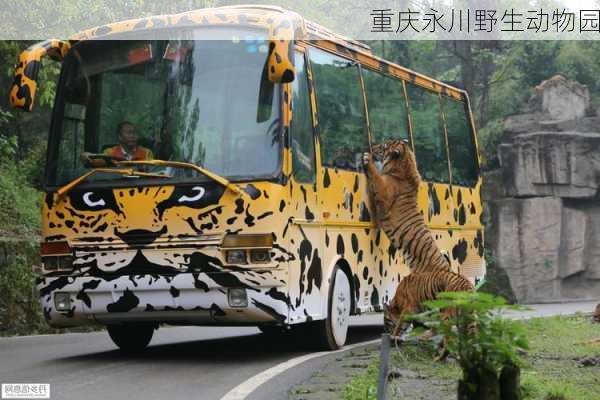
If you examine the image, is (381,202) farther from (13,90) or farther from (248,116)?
(13,90)

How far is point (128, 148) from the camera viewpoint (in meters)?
10.5

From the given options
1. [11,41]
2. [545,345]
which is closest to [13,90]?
[545,345]

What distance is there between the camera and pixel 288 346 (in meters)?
12.4

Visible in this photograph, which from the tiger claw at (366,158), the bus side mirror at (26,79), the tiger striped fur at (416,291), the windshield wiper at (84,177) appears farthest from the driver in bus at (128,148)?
the tiger claw at (366,158)

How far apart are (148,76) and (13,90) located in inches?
49.3

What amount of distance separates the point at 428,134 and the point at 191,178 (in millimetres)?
5711

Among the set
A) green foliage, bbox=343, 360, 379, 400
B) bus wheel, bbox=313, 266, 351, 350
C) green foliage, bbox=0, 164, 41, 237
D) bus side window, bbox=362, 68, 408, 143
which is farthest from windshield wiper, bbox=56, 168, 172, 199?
green foliage, bbox=0, 164, 41, 237

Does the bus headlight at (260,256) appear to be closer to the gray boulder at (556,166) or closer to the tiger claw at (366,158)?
the tiger claw at (366,158)

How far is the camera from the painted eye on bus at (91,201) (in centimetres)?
1041

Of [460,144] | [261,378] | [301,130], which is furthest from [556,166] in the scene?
[261,378]

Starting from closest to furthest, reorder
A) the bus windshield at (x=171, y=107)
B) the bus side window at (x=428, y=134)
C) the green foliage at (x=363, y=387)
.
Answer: the green foliage at (x=363, y=387) → the bus windshield at (x=171, y=107) → the bus side window at (x=428, y=134)

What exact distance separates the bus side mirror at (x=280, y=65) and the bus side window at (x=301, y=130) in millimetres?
1032

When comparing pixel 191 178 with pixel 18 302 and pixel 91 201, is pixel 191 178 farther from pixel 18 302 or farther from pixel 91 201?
pixel 18 302

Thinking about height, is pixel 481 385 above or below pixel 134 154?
below
